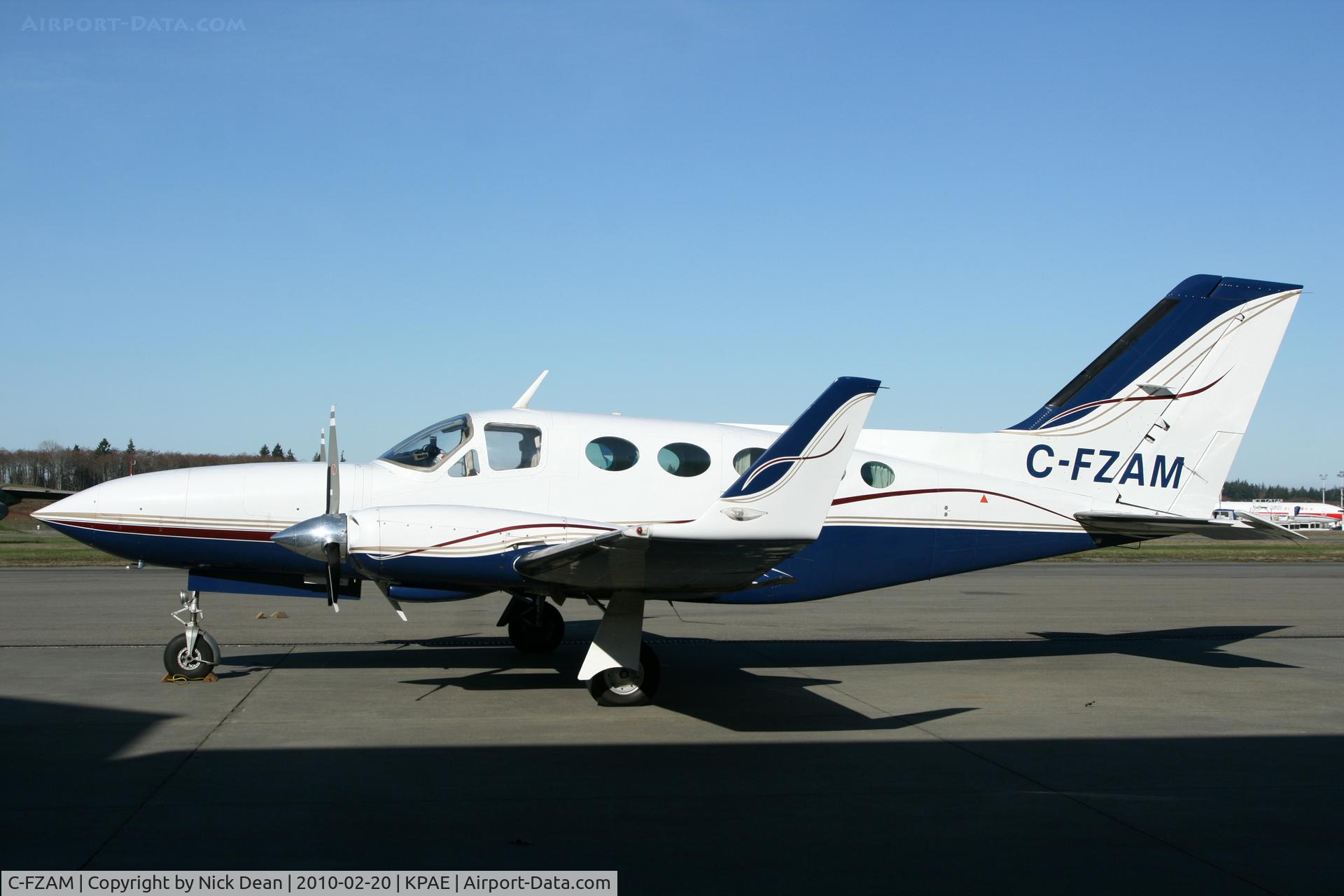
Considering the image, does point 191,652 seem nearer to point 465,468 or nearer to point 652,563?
point 465,468

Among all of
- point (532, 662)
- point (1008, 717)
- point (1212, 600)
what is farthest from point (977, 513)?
point (1212, 600)

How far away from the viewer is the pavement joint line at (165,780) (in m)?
5.23

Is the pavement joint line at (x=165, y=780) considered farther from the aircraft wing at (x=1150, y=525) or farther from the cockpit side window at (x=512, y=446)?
the aircraft wing at (x=1150, y=525)

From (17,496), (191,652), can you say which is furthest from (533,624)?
(17,496)

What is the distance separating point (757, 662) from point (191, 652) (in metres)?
6.18

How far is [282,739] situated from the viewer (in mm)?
7824

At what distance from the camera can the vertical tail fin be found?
1230cm

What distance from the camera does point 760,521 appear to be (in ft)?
25.9

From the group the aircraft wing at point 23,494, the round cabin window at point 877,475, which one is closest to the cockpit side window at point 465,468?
the round cabin window at point 877,475

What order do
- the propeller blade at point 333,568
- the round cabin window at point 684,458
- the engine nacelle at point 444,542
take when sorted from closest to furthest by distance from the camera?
1. the engine nacelle at point 444,542
2. the propeller blade at point 333,568
3. the round cabin window at point 684,458

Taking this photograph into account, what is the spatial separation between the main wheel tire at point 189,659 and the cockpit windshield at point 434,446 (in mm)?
2580

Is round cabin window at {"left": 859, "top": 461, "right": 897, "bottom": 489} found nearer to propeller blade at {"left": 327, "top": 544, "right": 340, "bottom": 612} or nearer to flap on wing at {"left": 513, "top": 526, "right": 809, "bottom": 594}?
flap on wing at {"left": 513, "top": 526, "right": 809, "bottom": 594}

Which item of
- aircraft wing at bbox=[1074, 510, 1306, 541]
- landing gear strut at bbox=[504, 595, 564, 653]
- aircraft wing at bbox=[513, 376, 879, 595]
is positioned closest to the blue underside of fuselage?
aircraft wing at bbox=[1074, 510, 1306, 541]

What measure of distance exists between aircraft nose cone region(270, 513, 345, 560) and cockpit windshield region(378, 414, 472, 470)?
1489 mm
